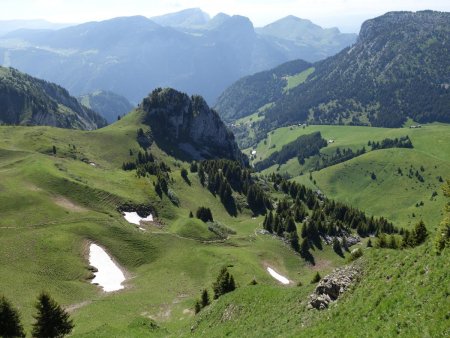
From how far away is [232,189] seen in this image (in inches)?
7224

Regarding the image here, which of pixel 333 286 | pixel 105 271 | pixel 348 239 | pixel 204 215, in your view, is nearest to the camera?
pixel 333 286

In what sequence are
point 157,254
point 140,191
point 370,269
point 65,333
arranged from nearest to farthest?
point 370,269, point 65,333, point 157,254, point 140,191

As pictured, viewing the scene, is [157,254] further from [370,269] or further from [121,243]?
[370,269]

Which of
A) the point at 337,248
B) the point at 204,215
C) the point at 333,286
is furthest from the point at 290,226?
the point at 333,286

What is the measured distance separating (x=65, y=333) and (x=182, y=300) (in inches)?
1169

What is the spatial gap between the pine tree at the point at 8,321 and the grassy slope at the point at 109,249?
323 inches

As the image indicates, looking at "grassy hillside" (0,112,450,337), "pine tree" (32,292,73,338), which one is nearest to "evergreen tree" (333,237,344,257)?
"grassy hillside" (0,112,450,337)

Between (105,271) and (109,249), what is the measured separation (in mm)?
8429

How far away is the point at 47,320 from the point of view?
51500 millimetres

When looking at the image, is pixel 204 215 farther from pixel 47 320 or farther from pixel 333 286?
pixel 333 286

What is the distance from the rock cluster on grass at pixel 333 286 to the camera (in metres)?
39.9

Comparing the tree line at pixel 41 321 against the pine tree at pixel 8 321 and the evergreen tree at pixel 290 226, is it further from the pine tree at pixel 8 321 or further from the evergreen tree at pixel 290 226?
the evergreen tree at pixel 290 226

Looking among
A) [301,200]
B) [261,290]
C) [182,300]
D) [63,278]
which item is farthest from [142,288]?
[301,200]

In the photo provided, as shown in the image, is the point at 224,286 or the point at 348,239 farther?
the point at 348,239
